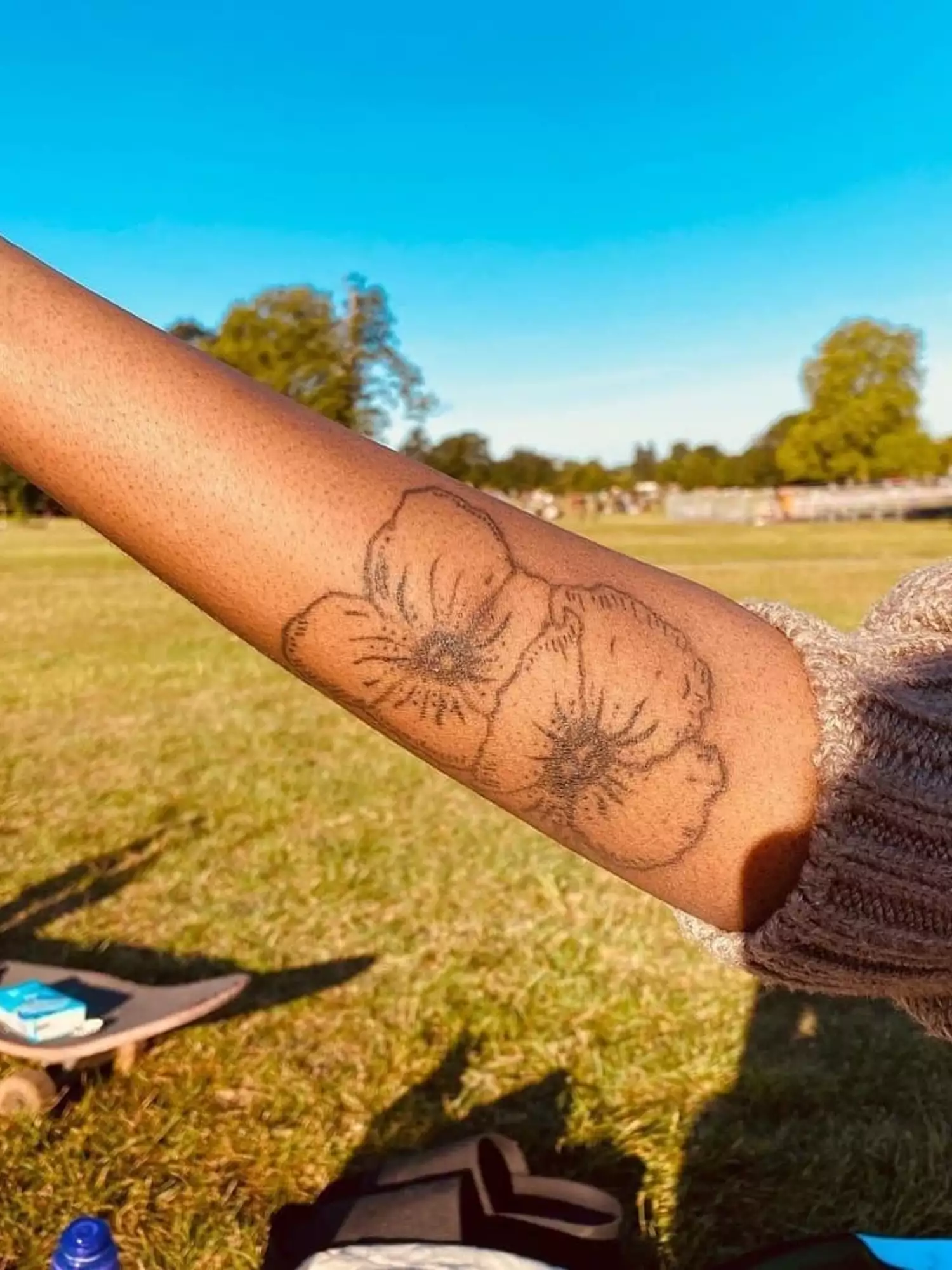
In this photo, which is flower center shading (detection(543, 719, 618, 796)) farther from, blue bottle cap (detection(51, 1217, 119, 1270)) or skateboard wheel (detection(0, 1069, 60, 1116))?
skateboard wheel (detection(0, 1069, 60, 1116))

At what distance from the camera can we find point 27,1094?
2771 mm

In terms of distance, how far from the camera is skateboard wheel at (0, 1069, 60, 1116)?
9.09 feet

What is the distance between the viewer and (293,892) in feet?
14.4

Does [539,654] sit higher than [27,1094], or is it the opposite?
[539,654]

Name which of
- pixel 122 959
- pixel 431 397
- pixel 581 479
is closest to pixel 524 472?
pixel 581 479

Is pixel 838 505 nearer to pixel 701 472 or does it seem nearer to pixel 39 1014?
pixel 701 472

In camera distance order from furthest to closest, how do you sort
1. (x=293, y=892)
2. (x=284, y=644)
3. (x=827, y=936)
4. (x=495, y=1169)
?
(x=293, y=892) < (x=495, y=1169) < (x=827, y=936) < (x=284, y=644)

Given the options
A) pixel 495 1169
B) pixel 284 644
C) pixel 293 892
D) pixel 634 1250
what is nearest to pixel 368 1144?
pixel 495 1169

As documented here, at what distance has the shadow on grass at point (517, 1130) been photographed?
8.81 feet

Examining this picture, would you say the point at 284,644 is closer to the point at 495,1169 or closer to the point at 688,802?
the point at 688,802

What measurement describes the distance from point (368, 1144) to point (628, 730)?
7.43 feet

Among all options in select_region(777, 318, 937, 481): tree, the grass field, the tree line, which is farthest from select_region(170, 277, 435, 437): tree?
the grass field

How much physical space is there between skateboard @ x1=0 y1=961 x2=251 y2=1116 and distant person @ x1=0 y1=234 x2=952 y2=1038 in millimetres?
2349

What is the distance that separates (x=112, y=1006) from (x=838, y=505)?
48.5 metres
